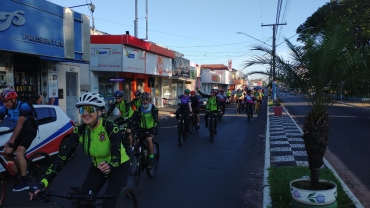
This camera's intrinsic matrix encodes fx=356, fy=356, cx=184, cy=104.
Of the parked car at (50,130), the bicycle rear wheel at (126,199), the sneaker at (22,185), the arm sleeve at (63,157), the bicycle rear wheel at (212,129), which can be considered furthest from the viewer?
the bicycle rear wheel at (212,129)

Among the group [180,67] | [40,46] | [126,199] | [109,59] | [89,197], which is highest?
[180,67]

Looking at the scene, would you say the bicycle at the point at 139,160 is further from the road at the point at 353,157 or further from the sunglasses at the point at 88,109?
the road at the point at 353,157

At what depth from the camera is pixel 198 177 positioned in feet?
24.0

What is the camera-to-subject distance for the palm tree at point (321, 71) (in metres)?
5.28

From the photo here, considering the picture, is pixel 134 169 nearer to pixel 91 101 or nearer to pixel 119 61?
pixel 91 101

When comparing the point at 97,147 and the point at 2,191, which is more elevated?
the point at 97,147

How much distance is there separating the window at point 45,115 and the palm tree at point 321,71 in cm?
570

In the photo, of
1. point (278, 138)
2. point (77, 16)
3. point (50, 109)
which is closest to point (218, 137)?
point (278, 138)

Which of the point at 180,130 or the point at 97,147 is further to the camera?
the point at 180,130

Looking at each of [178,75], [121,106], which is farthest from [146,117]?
[178,75]

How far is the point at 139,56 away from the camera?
25.2 meters

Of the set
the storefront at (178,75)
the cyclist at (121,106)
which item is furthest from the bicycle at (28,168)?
the storefront at (178,75)

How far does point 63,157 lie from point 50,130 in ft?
17.0

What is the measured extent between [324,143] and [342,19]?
2039 mm
